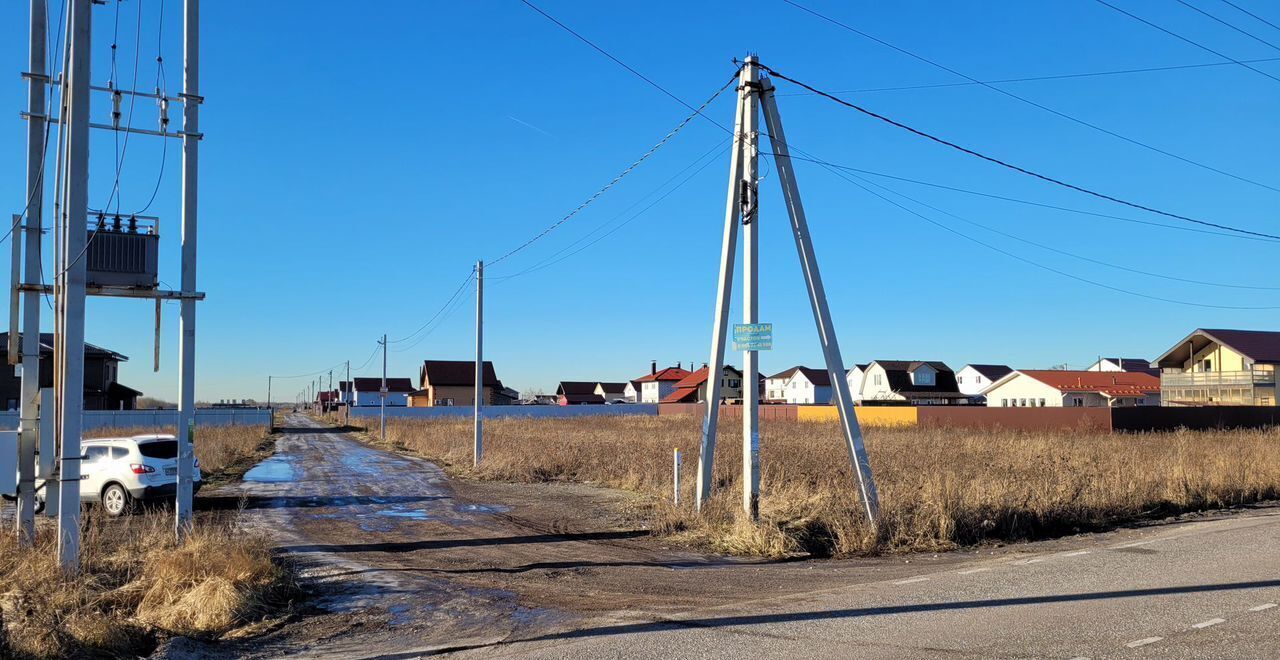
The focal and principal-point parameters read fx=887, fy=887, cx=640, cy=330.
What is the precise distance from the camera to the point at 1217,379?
54406 mm

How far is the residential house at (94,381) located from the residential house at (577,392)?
74.8 meters

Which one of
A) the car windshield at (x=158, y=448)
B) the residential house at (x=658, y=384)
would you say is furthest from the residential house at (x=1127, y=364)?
the car windshield at (x=158, y=448)

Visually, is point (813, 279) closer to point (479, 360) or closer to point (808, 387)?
point (479, 360)

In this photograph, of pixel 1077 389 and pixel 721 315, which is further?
pixel 1077 389

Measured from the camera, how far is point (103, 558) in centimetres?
951

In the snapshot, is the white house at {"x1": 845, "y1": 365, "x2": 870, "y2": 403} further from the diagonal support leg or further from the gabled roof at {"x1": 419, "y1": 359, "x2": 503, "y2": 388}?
the diagonal support leg

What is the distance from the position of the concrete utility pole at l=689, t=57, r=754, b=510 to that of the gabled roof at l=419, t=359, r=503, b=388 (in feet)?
310

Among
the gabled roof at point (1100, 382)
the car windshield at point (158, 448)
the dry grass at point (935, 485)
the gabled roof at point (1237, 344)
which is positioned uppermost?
the gabled roof at point (1237, 344)

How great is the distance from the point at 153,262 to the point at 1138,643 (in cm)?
1109

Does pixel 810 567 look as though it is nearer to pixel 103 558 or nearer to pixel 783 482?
pixel 783 482

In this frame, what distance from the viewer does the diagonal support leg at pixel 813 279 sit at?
13.5 meters

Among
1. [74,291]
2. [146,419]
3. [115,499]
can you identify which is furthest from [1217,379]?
[146,419]

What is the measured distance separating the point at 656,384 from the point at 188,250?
120719mm

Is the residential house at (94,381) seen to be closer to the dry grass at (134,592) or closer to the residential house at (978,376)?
the dry grass at (134,592)
